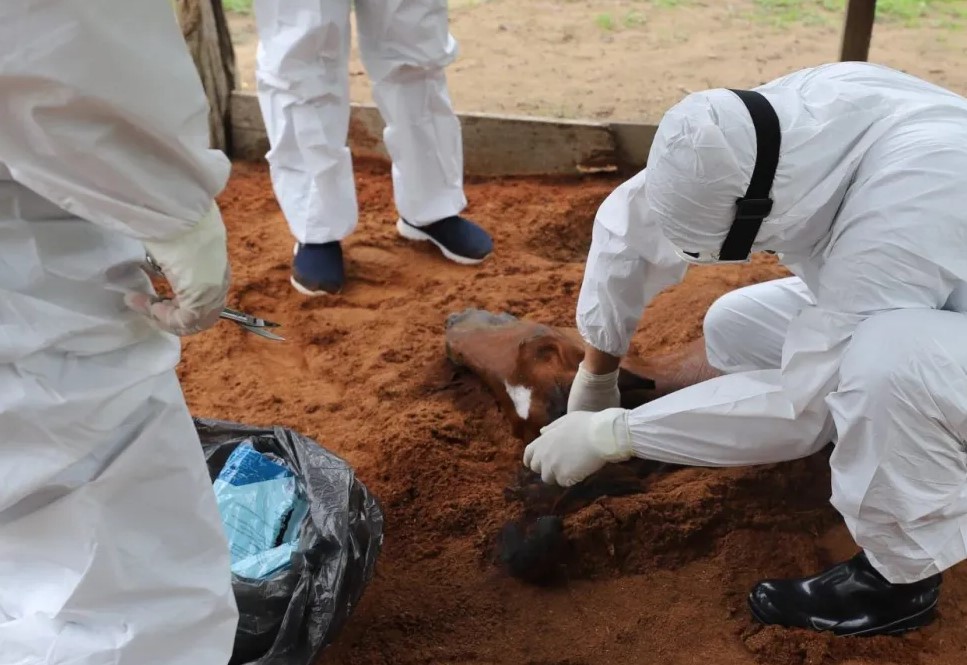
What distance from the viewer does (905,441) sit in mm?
1414

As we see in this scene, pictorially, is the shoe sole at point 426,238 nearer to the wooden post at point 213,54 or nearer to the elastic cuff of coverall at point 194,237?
the wooden post at point 213,54

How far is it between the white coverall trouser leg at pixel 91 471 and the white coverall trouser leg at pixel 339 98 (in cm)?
151

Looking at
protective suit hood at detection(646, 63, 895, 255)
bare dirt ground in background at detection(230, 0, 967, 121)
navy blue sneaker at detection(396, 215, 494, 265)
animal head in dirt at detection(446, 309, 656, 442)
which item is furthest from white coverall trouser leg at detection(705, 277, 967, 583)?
bare dirt ground in background at detection(230, 0, 967, 121)

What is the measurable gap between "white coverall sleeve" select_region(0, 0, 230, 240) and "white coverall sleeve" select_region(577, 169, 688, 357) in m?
0.95

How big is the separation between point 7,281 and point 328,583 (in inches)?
27.6

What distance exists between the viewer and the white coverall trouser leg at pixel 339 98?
98.7 inches

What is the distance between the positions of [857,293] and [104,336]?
1.11 m

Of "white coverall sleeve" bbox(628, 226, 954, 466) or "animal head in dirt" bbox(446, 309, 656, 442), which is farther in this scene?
"animal head in dirt" bbox(446, 309, 656, 442)

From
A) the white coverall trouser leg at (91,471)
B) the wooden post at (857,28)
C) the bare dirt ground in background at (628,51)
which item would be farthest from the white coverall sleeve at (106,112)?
the bare dirt ground in background at (628,51)

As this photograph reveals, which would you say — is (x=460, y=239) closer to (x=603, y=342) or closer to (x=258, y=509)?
(x=603, y=342)

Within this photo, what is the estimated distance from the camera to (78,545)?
3.53 feet

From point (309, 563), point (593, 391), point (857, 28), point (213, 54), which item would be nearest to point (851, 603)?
point (593, 391)

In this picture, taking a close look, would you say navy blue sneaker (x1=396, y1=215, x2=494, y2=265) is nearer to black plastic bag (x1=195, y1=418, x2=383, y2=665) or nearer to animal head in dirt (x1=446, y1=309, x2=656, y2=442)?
animal head in dirt (x1=446, y1=309, x2=656, y2=442)

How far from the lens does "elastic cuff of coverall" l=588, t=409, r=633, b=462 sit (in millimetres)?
1676
